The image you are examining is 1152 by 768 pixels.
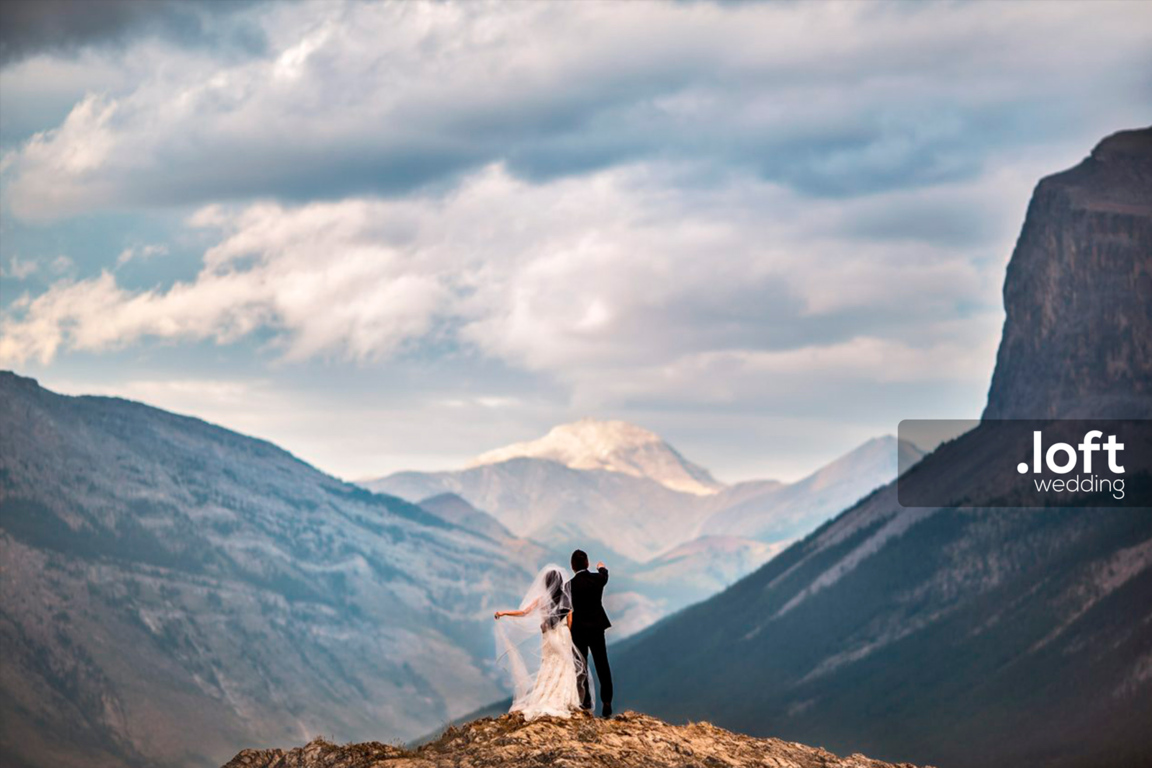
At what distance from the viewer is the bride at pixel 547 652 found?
58438 mm

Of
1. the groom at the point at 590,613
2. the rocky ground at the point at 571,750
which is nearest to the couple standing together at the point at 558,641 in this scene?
the groom at the point at 590,613

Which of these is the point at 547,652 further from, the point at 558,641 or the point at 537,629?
the point at 537,629

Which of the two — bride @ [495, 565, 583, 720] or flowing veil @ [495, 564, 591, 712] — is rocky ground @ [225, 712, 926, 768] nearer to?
bride @ [495, 565, 583, 720]

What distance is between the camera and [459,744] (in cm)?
5509

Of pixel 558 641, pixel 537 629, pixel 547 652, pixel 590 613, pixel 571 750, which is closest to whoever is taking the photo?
pixel 571 750

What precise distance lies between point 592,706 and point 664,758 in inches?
249

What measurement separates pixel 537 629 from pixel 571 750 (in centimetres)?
888

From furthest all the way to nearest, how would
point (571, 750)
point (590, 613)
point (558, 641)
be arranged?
point (558, 641)
point (590, 613)
point (571, 750)

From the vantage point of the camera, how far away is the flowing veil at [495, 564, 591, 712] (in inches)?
2335

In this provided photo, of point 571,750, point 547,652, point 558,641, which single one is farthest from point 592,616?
point 571,750

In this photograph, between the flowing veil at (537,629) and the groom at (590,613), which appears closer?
the groom at (590,613)

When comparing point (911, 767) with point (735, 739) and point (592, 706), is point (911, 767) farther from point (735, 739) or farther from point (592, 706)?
point (592, 706)

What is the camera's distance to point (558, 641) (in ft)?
194

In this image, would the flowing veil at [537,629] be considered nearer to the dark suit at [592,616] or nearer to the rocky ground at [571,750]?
the dark suit at [592,616]
